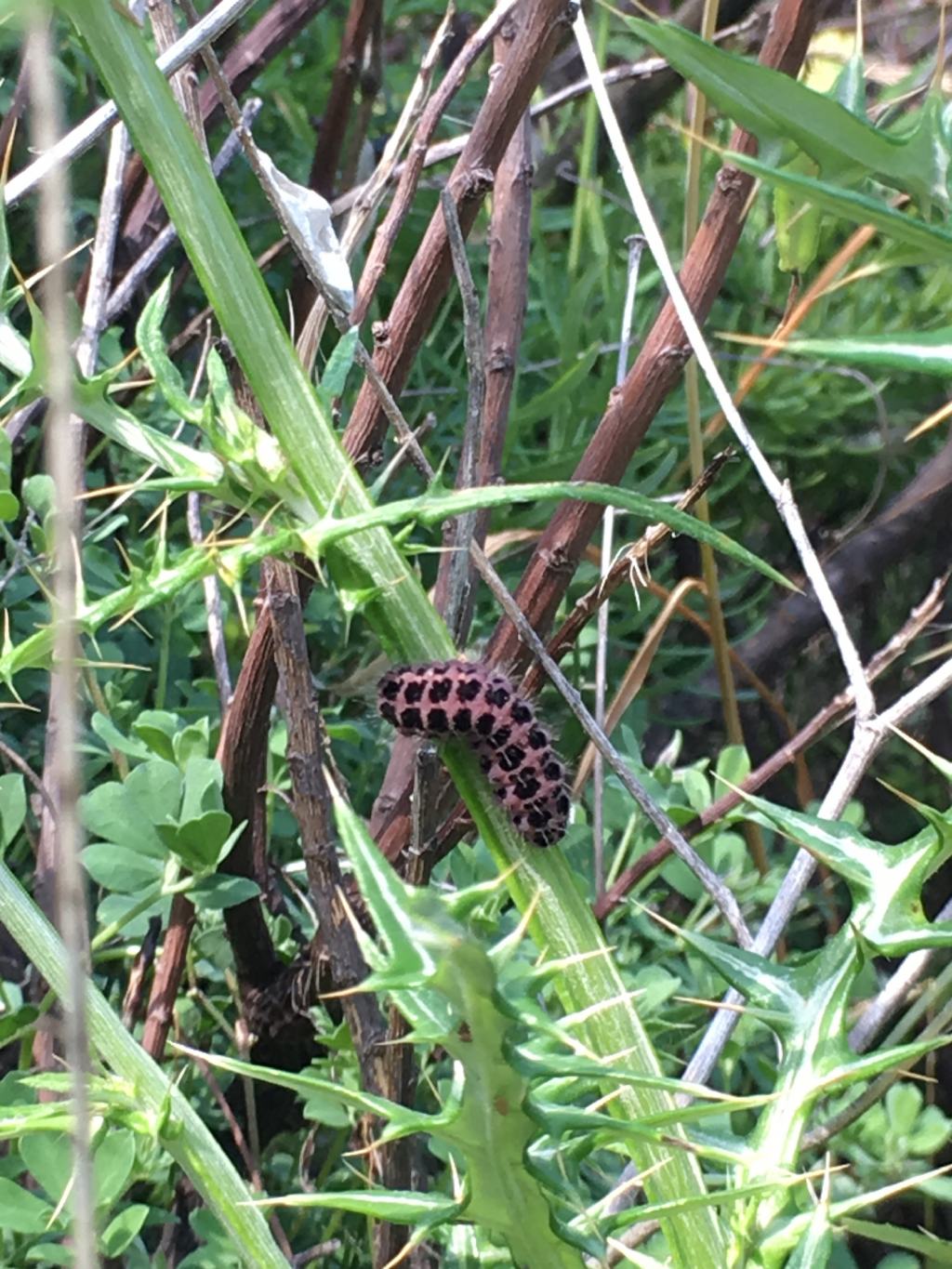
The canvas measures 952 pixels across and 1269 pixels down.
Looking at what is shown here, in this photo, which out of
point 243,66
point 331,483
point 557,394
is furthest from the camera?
point 557,394

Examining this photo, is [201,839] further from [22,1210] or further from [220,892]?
[22,1210]

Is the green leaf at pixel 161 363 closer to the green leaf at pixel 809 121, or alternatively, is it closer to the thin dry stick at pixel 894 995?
the green leaf at pixel 809 121

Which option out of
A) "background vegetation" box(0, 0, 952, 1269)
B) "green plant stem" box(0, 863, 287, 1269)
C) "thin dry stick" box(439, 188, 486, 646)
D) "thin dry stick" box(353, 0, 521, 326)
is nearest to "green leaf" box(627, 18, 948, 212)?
"background vegetation" box(0, 0, 952, 1269)

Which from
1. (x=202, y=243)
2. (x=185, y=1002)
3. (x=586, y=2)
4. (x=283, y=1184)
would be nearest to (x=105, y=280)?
(x=202, y=243)

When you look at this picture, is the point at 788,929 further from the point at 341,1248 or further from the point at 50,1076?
the point at 50,1076

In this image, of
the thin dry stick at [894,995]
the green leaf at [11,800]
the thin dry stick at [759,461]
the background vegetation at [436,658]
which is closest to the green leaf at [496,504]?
the background vegetation at [436,658]

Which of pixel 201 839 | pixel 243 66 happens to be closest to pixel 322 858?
pixel 201 839

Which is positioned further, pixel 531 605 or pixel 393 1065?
pixel 531 605
